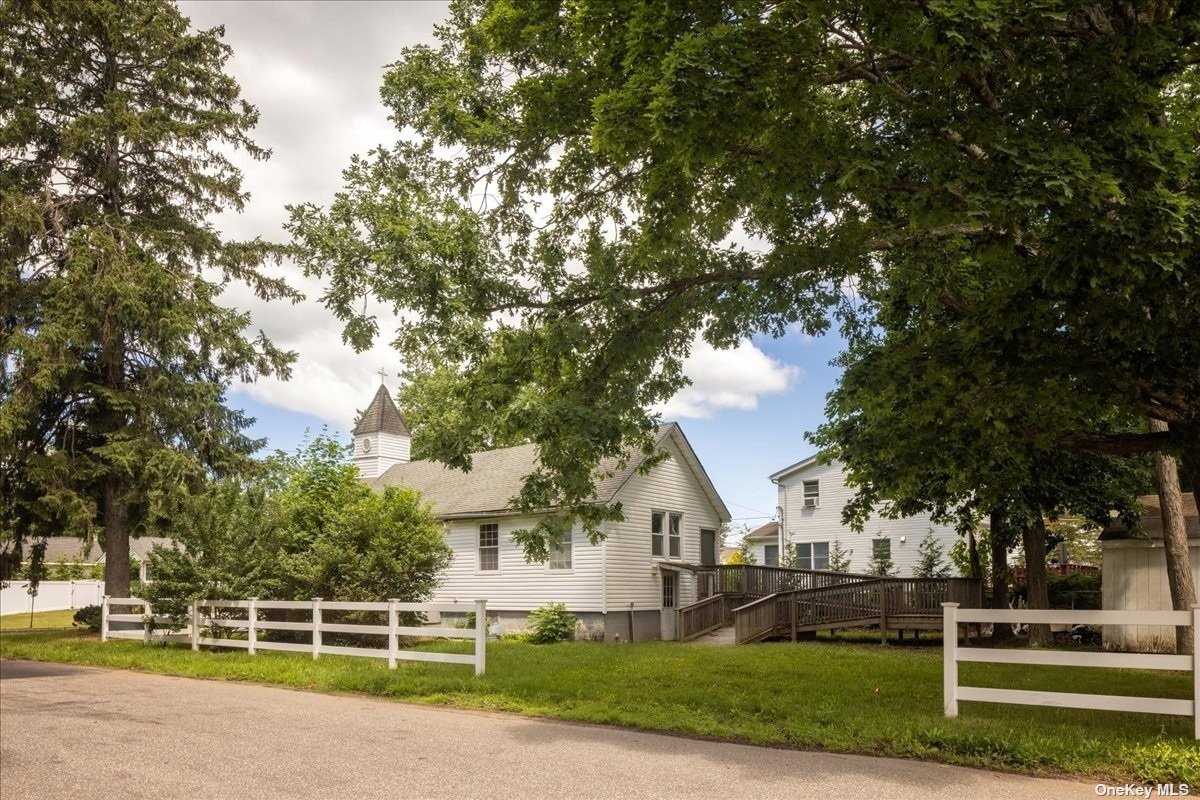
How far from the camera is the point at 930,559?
2839 centimetres

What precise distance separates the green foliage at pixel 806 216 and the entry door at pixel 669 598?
11694mm

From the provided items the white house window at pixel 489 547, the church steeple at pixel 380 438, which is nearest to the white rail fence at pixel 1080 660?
the white house window at pixel 489 547

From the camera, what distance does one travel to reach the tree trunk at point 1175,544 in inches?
617

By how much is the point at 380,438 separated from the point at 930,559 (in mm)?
21966

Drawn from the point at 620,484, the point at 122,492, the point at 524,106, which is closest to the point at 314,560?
the point at 122,492

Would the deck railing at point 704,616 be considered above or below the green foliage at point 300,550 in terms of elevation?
below

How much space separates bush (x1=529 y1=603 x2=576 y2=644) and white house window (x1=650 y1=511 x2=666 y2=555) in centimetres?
408

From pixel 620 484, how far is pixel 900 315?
1311 centimetres

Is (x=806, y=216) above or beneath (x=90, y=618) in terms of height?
above

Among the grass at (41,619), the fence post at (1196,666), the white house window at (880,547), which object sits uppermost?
the fence post at (1196,666)

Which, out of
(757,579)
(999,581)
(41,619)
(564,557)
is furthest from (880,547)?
(41,619)

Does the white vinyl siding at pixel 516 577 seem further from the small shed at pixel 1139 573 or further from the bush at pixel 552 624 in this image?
the small shed at pixel 1139 573

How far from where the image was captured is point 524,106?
1101 cm

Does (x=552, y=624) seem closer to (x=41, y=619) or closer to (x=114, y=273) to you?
(x=114, y=273)
